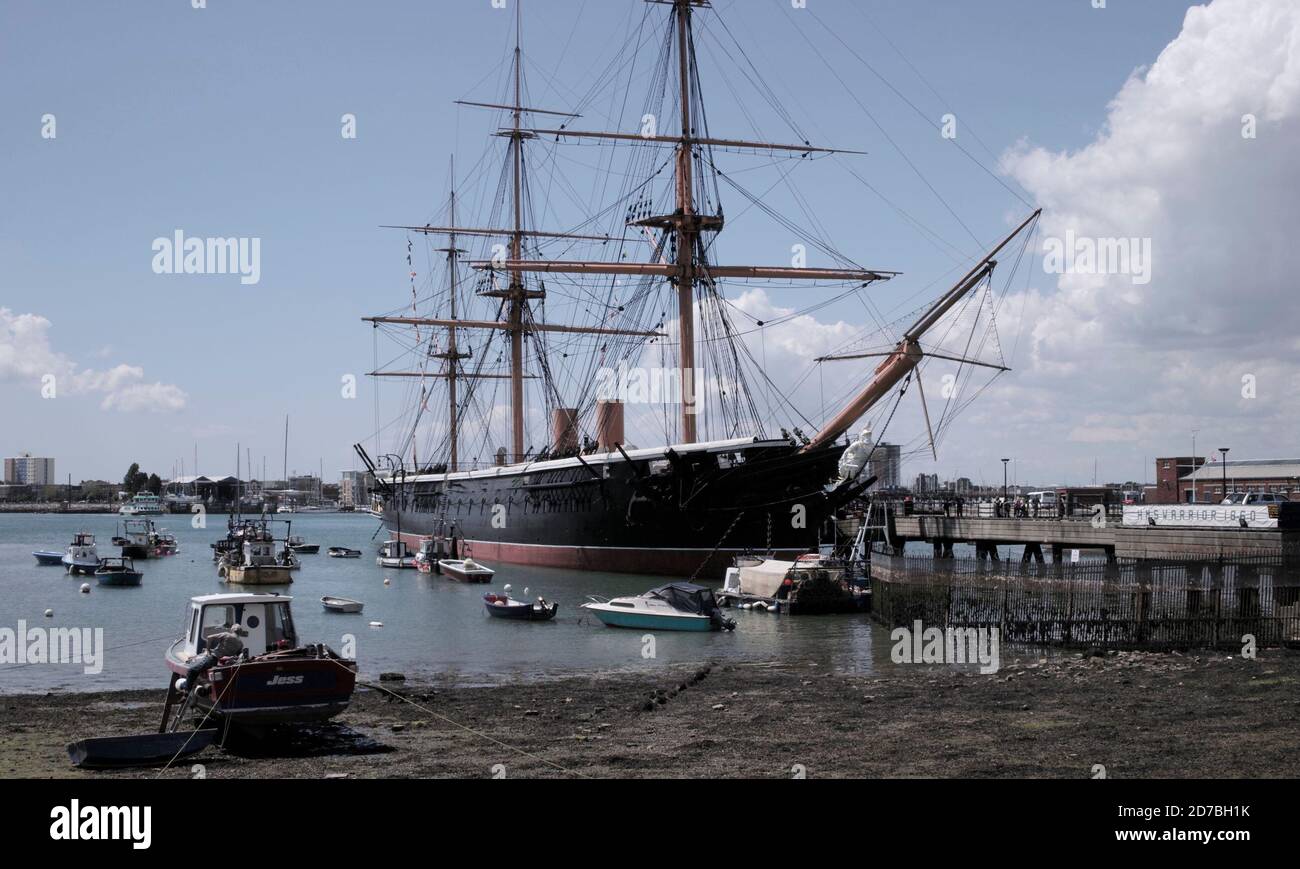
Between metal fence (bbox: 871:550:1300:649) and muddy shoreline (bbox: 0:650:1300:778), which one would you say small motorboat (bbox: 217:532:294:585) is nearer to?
muddy shoreline (bbox: 0:650:1300:778)

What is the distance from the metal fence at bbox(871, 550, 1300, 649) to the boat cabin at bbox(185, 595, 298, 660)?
17.9 meters

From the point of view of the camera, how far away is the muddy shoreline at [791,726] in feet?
51.3

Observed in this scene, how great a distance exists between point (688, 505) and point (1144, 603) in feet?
98.8

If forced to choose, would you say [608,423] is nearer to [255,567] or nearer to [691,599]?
[255,567]

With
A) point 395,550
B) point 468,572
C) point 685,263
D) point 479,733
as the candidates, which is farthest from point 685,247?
point 479,733

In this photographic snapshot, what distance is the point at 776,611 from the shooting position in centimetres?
4131

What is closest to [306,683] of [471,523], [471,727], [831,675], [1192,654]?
A: [471,727]

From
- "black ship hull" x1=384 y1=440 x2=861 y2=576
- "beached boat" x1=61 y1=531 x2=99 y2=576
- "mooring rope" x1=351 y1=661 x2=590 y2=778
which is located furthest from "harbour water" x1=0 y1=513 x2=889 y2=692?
"mooring rope" x1=351 y1=661 x2=590 y2=778

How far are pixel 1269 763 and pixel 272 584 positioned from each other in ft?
169

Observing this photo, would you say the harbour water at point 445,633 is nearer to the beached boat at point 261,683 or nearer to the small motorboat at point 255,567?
the small motorboat at point 255,567

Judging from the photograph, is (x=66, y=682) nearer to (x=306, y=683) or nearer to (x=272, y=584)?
(x=306, y=683)

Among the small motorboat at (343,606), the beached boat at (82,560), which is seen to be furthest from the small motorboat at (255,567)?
the small motorboat at (343,606)

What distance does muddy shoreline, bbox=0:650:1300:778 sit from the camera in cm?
1563

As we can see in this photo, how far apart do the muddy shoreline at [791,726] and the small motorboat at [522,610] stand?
14.5 metres
